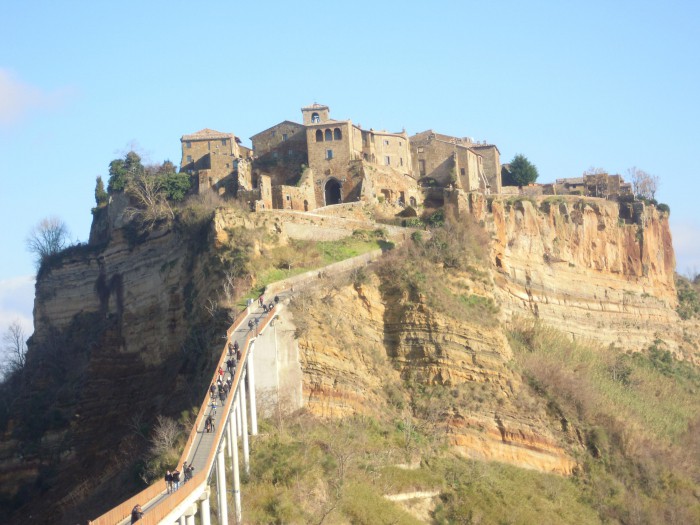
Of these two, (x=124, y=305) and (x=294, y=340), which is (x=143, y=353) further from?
(x=294, y=340)

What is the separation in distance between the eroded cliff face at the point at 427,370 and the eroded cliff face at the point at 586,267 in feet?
35.0

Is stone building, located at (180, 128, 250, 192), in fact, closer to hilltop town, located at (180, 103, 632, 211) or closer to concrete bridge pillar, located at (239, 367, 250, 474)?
hilltop town, located at (180, 103, 632, 211)

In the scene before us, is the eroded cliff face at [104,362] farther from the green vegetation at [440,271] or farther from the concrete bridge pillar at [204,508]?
the concrete bridge pillar at [204,508]

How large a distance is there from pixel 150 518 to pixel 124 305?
3803 centimetres

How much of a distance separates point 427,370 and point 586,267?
24.2m

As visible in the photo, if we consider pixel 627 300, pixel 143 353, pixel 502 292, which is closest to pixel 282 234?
pixel 143 353

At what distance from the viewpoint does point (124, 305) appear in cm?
6488

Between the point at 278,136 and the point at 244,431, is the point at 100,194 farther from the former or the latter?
the point at 244,431

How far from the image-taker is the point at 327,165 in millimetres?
69750

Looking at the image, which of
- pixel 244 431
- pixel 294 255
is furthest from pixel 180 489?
pixel 294 255

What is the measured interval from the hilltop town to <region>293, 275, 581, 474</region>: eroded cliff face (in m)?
13.0

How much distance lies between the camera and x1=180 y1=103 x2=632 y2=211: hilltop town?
223 ft

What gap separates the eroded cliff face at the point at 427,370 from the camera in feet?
163

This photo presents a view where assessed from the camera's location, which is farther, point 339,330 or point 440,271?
point 440,271
